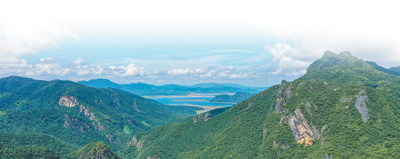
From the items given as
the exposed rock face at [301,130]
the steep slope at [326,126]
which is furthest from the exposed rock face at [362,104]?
the exposed rock face at [301,130]

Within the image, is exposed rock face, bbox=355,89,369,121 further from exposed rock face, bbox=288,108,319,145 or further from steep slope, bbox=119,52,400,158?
exposed rock face, bbox=288,108,319,145

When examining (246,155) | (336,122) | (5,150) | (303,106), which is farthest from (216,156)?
(5,150)

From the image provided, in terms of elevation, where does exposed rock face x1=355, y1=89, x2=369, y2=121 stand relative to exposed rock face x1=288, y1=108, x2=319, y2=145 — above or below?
above

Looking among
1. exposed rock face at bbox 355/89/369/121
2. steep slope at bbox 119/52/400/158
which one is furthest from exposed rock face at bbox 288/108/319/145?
exposed rock face at bbox 355/89/369/121

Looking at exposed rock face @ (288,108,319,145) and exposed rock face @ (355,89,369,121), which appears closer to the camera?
exposed rock face @ (355,89,369,121)

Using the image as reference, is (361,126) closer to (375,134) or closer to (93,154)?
(375,134)

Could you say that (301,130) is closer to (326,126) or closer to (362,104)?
(326,126)
